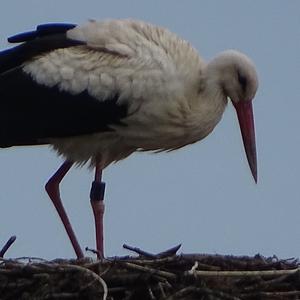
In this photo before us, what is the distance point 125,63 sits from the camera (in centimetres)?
945

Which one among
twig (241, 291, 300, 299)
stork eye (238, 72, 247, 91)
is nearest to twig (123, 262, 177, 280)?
twig (241, 291, 300, 299)

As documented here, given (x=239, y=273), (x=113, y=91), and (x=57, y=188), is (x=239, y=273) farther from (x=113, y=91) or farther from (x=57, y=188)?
(x=57, y=188)

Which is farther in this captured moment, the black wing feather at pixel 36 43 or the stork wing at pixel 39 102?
the black wing feather at pixel 36 43

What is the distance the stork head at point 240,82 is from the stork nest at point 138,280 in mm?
1721

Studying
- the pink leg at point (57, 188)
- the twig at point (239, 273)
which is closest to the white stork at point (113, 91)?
the pink leg at point (57, 188)

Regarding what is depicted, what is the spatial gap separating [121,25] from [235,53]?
710mm

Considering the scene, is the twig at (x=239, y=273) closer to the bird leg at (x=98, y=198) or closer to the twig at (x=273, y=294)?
the twig at (x=273, y=294)

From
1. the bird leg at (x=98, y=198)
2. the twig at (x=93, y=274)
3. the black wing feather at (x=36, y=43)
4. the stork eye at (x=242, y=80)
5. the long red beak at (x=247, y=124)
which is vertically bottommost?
the twig at (x=93, y=274)

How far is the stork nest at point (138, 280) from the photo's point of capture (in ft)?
25.5

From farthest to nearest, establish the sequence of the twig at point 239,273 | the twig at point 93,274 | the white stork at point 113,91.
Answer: the white stork at point 113,91
the twig at point 239,273
the twig at point 93,274

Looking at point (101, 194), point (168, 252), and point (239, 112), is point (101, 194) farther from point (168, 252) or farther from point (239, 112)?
point (168, 252)

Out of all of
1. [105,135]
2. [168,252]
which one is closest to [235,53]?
[105,135]

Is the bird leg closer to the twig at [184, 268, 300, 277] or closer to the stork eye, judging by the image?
the stork eye

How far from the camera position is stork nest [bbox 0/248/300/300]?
776 centimetres
